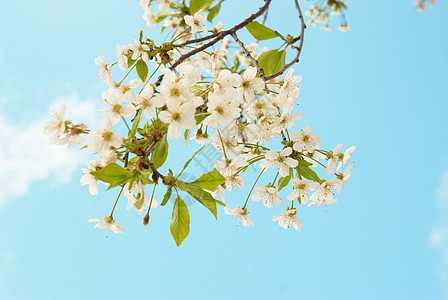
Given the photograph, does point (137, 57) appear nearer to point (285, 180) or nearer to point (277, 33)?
point (277, 33)

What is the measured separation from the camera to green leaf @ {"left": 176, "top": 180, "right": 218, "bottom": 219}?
113 centimetres

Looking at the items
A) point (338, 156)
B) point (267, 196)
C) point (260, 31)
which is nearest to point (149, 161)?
point (267, 196)

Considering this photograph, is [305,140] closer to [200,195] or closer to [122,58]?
[200,195]

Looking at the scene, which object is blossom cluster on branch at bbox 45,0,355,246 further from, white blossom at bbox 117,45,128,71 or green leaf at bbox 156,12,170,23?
green leaf at bbox 156,12,170,23

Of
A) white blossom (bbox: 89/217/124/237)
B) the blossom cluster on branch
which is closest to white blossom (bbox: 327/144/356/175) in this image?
the blossom cluster on branch

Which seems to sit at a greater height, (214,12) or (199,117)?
(214,12)

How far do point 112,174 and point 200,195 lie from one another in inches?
11.4

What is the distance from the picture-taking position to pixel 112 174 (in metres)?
1.02

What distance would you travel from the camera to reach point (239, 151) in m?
1.36

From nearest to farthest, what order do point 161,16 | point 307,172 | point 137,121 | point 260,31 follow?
point 137,121 < point 307,172 < point 260,31 < point 161,16

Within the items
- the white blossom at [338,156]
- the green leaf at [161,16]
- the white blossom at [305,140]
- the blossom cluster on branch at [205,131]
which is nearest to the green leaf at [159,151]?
the blossom cluster on branch at [205,131]

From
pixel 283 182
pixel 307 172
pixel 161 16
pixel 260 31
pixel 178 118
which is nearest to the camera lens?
pixel 178 118

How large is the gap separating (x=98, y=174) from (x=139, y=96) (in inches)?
10.6

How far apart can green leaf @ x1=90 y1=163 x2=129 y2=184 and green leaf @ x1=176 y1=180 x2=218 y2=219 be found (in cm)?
19
